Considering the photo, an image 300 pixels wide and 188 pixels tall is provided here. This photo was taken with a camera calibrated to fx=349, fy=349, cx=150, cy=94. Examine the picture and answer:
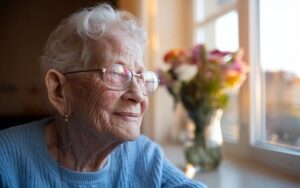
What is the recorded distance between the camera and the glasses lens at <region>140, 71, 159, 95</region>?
998 mm

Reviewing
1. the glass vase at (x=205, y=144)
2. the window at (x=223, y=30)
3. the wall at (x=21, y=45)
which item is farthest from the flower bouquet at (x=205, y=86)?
the wall at (x=21, y=45)

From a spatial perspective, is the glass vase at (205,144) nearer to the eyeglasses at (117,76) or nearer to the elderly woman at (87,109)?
the elderly woman at (87,109)

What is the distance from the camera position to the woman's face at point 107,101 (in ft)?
3.03

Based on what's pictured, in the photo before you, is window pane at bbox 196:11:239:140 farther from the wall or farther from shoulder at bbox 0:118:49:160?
the wall

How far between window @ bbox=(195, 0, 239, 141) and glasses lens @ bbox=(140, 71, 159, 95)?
2.59ft

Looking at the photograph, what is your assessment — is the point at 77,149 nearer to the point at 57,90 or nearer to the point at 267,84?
the point at 57,90

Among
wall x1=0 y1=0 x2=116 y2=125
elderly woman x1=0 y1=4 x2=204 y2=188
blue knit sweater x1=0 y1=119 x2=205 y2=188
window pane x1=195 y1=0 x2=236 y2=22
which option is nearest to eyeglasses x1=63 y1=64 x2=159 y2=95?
elderly woman x1=0 y1=4 x2=204 y2=188

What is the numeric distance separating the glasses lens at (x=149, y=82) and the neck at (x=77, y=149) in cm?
19

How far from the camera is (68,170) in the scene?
3.19 feet

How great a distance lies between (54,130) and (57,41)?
10.6 inches

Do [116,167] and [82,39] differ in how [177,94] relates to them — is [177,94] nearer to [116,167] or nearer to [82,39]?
[116,167]

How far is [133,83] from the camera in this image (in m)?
0.96

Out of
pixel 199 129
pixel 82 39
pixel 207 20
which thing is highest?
pixel 207 20

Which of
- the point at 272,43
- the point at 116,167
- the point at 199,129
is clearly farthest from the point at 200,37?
the point at 116,167
